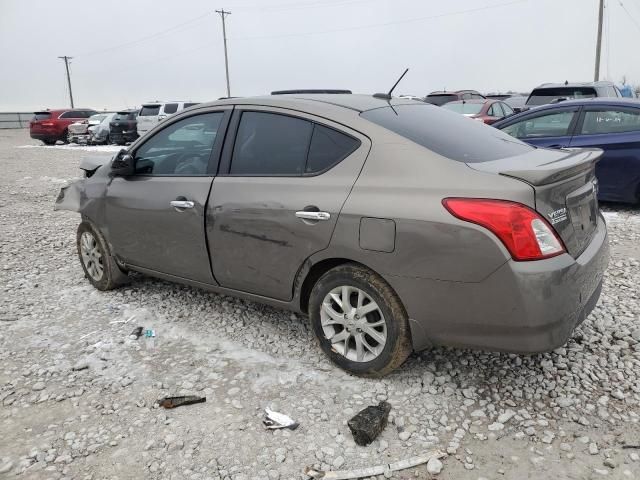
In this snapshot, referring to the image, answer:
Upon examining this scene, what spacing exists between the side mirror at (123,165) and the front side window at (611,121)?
237 inches

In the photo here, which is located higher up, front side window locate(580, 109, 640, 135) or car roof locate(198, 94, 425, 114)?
car roof locate(198, 94, 425, 114)

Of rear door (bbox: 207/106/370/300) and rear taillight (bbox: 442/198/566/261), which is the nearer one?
rear taillight (bbox: 442/198/566/261)

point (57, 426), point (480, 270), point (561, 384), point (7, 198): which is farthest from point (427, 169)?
point (7, 198)

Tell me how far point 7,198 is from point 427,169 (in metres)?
10.1

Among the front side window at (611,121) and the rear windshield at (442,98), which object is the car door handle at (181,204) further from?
the rear windshield at (442,98)

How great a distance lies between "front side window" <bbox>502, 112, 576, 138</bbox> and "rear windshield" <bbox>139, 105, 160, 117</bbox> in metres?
18.7

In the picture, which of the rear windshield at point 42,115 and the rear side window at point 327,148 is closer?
the rear side window at point 327,148

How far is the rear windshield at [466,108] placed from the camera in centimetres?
1389

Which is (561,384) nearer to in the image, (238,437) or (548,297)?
(548,297)

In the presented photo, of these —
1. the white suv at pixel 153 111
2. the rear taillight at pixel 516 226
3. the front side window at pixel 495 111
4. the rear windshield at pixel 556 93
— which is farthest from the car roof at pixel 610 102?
the white suv at pixel 153 111

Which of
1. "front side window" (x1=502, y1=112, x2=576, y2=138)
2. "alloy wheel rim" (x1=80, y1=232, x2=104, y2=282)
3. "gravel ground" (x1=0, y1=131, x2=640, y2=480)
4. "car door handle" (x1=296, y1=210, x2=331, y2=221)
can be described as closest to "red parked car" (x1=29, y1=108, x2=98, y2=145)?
"front side window" (x1=502, y1=112, x2=576, y2=138)

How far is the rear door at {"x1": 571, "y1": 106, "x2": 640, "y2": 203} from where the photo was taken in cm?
682

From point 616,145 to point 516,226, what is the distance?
5.40 metres

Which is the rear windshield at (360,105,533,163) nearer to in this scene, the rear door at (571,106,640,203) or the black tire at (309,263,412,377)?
the black tire at (309,263,412,377)
